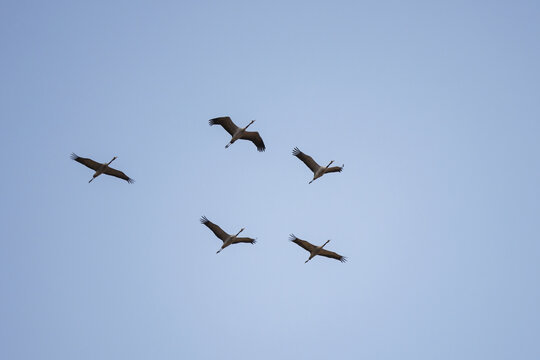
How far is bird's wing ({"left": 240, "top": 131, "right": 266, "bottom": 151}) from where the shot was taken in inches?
1796

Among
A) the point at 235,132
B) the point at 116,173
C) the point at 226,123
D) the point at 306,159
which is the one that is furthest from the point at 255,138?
the point at 116,173

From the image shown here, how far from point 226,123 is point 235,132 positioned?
2.99ft

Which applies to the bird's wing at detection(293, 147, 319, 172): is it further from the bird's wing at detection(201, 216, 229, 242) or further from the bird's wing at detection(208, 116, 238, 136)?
the bird's wing at detection(201, 216, 229, 242)

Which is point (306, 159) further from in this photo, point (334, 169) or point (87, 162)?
point (87, 162)

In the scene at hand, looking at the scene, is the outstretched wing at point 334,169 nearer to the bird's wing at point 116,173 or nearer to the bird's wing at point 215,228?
the bird's wing at point 215,228

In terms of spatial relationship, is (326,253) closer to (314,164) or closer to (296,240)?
(296,240)

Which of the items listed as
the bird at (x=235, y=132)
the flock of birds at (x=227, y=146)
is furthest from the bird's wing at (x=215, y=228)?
the bird at (x=235, y=132)

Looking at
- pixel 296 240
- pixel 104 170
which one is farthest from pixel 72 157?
pixel 296 240

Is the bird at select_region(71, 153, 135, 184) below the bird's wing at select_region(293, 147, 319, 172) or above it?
below

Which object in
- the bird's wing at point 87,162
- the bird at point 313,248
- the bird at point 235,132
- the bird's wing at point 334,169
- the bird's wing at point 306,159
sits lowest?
the bird's wing at point 87,162

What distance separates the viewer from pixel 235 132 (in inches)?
1789

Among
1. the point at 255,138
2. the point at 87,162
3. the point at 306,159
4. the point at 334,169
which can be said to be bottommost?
the point at 87,162

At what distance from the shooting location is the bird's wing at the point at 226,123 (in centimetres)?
4450

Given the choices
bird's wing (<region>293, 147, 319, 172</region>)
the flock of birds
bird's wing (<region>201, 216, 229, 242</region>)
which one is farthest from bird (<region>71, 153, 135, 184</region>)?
bird's wing (<region>293, 147, 319, 172</region>)
